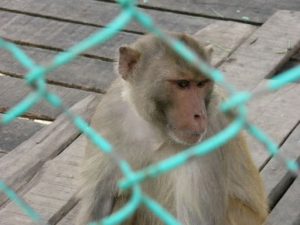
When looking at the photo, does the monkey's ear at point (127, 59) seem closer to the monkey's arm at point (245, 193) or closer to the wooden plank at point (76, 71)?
the monkey's arm at point (245, 193)

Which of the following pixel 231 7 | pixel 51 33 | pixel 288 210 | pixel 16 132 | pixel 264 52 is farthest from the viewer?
pixel 231 7

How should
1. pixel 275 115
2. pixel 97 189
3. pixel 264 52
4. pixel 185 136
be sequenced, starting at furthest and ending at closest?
pixel 264 52 → pixel 275 115 → pixel 97 189 → pixel 185 136

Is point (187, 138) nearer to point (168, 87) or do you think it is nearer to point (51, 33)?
point (168, 87)

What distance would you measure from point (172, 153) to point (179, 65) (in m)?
0.44

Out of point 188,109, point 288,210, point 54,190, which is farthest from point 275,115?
point 188,109

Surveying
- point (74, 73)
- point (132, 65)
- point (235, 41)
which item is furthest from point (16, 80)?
point (132, 65)

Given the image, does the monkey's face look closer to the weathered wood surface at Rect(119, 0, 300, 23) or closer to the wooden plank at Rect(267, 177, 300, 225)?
the wooden plank at Rect(267, 177, 300, 225)

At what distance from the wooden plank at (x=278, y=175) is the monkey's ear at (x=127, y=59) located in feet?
3.32

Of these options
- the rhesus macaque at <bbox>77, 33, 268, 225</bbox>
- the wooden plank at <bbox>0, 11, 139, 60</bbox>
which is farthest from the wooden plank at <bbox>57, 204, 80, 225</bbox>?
the wooden plank at <bbox>0, 11, 139, 60</bbox>

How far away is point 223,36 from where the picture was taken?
5.16 metres

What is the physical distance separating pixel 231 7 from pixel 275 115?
1.63 metres

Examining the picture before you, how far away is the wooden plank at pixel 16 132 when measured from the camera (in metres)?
4.68

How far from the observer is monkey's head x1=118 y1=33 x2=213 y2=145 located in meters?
2.87

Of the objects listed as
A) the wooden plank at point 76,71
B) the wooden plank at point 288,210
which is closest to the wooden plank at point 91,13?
the wooden plank at point 76,71
